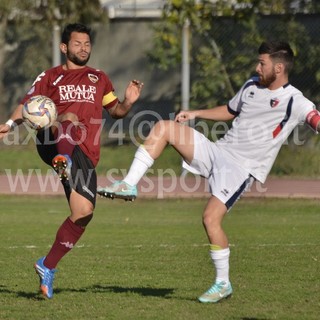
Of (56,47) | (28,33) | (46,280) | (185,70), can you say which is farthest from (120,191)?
(28,33)

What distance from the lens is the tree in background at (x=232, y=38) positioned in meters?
19.6

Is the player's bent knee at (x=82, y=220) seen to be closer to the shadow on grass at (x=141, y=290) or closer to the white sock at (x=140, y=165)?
the shadow on grass at (x=141, y=290)

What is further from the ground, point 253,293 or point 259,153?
point 259,153

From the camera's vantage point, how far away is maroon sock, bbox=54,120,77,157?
827cm

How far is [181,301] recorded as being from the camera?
7.87 metres

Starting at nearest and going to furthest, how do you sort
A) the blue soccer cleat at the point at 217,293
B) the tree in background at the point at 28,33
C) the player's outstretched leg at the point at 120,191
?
the player's outstretched leg at the point at 120,191
the blue soccer cleat at the point at 217,293
the tree in background at the point at 28,33

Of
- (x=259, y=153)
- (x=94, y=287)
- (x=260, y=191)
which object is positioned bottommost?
(x=260, y=191)

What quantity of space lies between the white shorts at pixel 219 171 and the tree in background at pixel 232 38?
1167 centimetres

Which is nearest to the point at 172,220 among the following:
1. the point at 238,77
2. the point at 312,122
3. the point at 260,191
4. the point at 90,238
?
the point at 90,238

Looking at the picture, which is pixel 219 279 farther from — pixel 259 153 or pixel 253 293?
pixel 259 153

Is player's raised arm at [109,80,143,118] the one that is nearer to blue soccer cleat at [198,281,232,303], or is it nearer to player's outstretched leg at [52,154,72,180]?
player's outstretched leg at [52,154,72,180]

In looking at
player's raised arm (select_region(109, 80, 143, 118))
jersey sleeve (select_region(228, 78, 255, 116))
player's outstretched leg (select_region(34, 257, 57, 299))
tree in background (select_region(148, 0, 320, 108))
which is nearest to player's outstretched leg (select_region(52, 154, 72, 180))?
player's outstretched leg (select_region(34, 257, 57, 299))

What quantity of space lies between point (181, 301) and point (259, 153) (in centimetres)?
131

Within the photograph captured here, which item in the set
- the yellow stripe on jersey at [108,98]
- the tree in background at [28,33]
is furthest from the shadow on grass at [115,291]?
the tree in background at [28,33]
